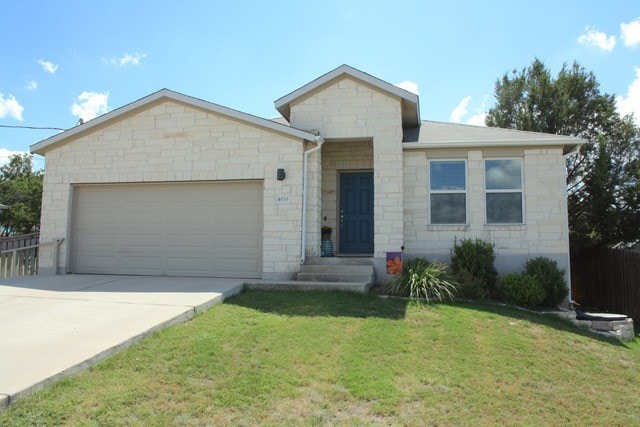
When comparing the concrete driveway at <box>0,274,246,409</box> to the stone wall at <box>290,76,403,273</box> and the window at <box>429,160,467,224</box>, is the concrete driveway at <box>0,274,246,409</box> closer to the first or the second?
the stone wall at <box>290,76,403,273</box>

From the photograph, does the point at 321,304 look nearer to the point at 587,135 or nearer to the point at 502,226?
the point at 502,226

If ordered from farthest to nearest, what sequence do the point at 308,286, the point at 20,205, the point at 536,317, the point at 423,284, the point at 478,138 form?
the point at 20,205 → the point at 478,138 → the point at 308,286 → the point at 423,284 → the point at 536,317

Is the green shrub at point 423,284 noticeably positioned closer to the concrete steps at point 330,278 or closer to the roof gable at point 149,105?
the concrete steps at point 330,278

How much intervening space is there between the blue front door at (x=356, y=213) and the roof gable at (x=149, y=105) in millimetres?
2307

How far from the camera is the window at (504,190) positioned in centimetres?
1041

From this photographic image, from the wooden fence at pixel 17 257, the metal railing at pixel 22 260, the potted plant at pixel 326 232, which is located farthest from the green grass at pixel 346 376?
the wooden fence at pixel 17 257

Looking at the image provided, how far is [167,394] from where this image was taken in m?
4.21

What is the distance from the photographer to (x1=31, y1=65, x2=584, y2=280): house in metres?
10.1

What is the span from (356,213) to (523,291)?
14.8 ft

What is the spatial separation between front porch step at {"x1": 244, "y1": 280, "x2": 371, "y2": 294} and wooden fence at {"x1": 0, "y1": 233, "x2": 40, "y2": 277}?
615 centimetres

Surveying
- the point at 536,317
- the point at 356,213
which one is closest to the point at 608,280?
the point at 536,317

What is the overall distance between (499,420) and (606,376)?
258 cm

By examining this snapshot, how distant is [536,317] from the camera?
26.7ft

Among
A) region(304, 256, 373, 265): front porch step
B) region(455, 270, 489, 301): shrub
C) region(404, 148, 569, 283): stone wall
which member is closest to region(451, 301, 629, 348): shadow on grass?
region(455, 270, 489, 301): shrub
